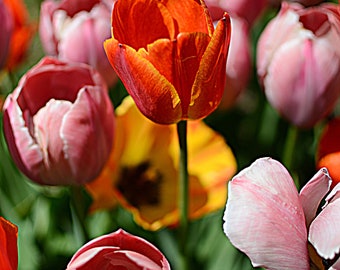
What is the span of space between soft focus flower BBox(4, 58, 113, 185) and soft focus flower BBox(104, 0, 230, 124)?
6 cm

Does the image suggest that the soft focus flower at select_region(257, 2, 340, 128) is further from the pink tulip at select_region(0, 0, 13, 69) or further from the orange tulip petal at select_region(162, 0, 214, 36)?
the pink tulip at select_region(0, 0, 13, 69)

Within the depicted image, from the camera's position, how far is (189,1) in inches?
19.6

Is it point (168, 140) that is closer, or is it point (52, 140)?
point (52, 140)

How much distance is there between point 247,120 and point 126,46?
0.52 metres

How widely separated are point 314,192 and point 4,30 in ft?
1.17

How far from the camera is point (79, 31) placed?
2.18 ft

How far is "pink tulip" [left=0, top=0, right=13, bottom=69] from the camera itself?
0.65m

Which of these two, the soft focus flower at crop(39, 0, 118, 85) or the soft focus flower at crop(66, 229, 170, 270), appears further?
the soft focus flower at crop(39, 0, 118, 85)

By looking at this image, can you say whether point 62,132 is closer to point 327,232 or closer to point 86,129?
point 86,129

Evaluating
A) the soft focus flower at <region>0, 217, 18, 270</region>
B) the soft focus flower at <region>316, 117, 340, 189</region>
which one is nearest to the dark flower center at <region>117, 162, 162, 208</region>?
the soft focus flower at <region>316, 117, 340, 189</region>

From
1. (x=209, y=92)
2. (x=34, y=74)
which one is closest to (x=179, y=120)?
(x=209, y=92)

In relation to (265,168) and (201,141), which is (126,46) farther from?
(201,141)

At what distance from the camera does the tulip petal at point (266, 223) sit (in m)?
0.40

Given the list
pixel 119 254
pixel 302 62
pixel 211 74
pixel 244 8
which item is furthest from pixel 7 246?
pixel 244 8
